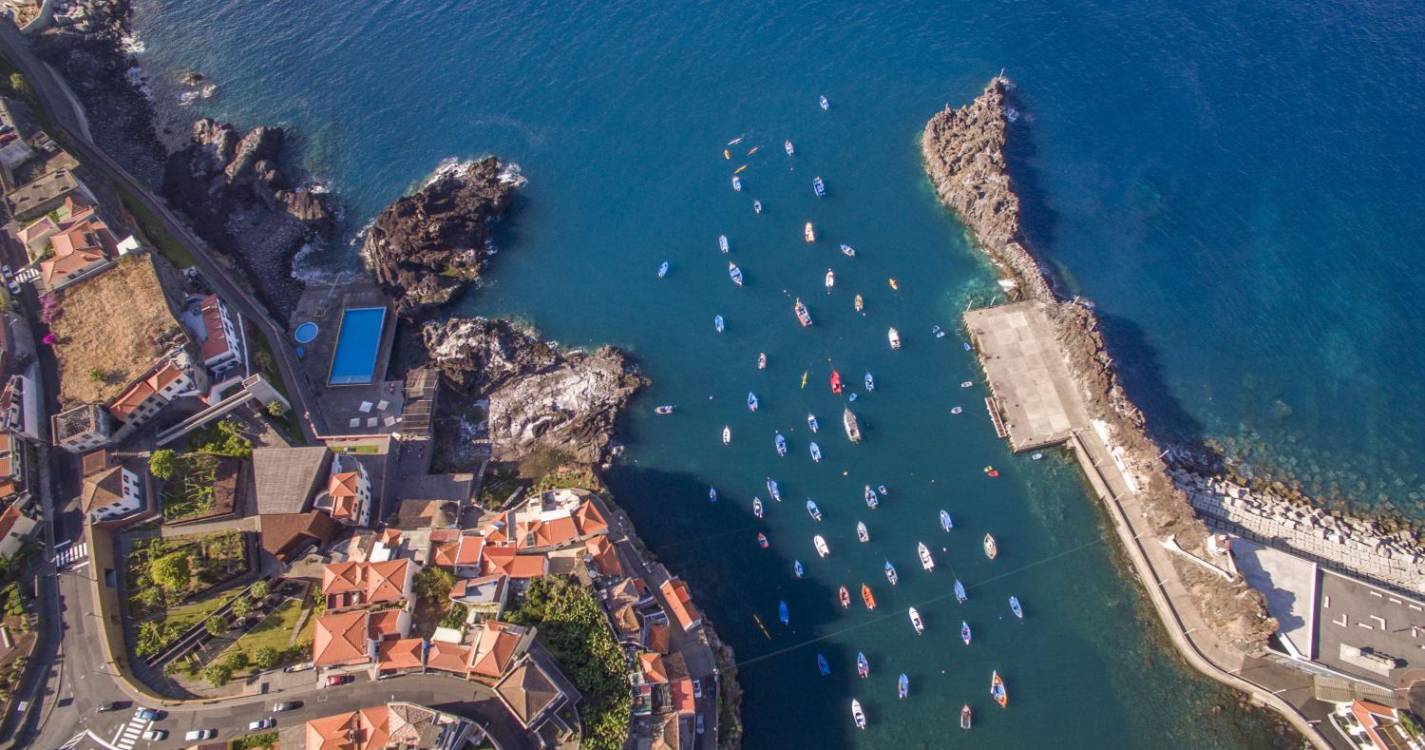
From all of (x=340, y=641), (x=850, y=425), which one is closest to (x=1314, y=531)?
(x=850, y=425)

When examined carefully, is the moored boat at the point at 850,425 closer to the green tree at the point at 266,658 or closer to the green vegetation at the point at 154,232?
the green tree at the point at 266,658

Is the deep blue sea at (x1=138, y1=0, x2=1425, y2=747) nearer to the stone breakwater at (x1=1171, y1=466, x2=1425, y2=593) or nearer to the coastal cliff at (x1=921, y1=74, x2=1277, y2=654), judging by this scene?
the coastal cliff at (x1=921, y1=74, x2=1277, y2=654)

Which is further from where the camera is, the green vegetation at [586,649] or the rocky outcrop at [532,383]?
the rocky outcrop at [532,383]

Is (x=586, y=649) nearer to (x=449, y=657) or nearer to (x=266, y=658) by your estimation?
(x=449, y=657)

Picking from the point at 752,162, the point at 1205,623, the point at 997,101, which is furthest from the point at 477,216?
the point at 1205,623

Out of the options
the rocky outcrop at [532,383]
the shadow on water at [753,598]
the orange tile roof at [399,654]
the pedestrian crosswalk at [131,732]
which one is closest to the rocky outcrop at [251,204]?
the rocky outcrop at [532,383]
